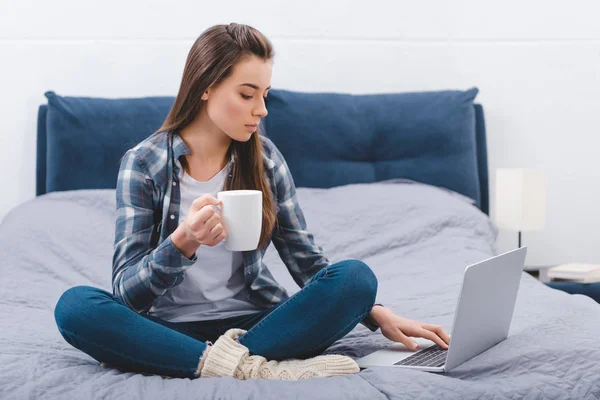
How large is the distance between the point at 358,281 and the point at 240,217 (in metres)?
0.28

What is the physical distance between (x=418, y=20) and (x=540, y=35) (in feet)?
1.66

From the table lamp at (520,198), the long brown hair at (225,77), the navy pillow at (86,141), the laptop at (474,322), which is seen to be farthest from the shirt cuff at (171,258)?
the table lamp at (520,198)

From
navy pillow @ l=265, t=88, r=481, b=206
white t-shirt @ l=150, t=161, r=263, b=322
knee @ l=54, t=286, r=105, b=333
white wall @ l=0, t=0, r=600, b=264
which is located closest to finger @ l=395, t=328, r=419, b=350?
white t-shirt @ l=150, t=161, r=263, b=322

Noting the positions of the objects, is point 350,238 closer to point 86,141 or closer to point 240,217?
point 86,141

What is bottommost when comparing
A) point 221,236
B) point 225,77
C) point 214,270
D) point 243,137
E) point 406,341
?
point 406,341

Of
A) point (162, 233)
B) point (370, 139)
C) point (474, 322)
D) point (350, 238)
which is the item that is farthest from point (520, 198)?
point (162, 233)

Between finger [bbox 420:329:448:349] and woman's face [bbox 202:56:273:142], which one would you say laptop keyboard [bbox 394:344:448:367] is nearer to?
finger [bbox 420:329:448:349]

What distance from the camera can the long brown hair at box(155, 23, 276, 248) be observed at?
5.12ft

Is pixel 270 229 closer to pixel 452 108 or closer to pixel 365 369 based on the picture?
pixel 365 369

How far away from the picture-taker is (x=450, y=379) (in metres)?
1.35

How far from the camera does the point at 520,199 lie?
2857mm

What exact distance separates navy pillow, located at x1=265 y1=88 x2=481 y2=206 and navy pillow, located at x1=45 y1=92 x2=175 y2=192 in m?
0.51

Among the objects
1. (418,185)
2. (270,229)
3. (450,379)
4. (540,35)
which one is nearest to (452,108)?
(418,185)

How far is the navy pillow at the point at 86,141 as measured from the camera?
9.18 feet
